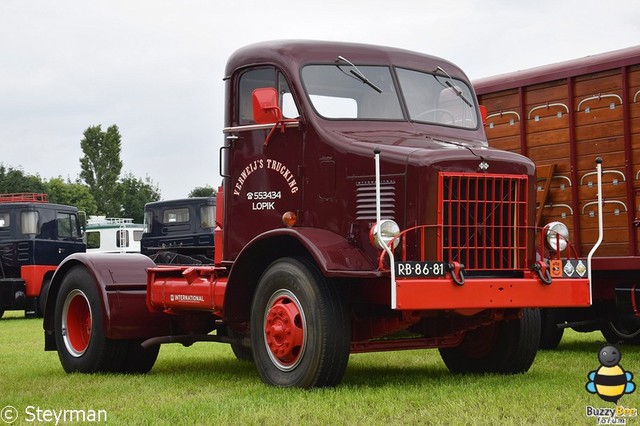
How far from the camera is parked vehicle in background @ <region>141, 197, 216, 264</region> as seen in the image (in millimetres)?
23016

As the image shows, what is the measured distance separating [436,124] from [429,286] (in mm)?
2104

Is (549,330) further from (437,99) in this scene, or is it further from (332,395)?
(332,395)

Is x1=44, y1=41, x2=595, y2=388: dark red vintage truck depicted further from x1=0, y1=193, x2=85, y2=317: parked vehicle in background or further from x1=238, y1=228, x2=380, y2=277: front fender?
x1=0, y1=193, x2=85, y2=317: parked vehicle in background

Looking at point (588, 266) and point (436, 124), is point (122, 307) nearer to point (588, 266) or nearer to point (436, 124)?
point (436, 124)

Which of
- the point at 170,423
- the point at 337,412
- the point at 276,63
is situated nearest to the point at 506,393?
the point at 337,412

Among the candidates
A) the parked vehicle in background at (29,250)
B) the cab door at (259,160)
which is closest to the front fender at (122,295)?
the cab door at (259,160)

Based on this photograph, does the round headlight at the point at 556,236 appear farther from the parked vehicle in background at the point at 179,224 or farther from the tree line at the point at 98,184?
the tree line at the point at 98,184

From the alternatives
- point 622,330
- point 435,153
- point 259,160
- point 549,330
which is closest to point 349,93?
point 259,160

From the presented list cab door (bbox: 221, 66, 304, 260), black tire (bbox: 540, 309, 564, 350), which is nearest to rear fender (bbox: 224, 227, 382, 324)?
cab door (bbox: 221, 66, 304, 260)

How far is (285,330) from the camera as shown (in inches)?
313

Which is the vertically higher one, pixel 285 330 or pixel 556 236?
pixel 556 236

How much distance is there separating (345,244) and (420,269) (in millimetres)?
735

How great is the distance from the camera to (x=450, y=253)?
779 centimetres

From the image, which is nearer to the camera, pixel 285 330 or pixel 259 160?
pixel 285 330
